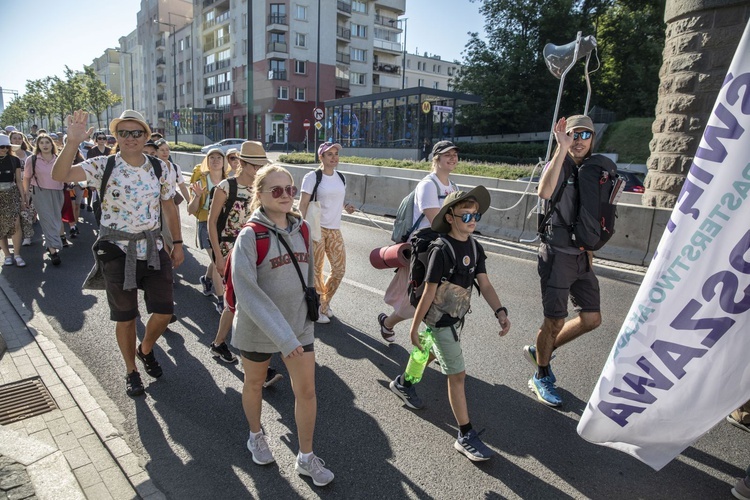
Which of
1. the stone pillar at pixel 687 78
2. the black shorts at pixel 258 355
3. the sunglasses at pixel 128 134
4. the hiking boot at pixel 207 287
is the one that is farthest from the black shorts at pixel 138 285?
the stone pillar at pixel 687 78

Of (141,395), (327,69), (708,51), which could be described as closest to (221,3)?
(327,69)

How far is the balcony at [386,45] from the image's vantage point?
67.4 meters

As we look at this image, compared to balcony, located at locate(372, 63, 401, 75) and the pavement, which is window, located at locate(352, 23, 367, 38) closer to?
balcony, located at locate(372, 63, 401, 75)

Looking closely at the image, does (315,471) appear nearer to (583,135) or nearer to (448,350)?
(448,350)

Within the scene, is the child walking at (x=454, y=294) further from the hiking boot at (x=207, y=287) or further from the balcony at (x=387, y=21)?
the balcony at (x=387, y=21)

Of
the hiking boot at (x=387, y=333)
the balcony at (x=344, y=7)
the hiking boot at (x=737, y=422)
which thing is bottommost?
the hiking boot at (x=737, y=422)

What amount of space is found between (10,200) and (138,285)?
5427 millimetres

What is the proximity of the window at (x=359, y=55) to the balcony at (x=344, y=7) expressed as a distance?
14.3ft

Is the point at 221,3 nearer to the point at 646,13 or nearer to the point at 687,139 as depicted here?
the point at 646,13

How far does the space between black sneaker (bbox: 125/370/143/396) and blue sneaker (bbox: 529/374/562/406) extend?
120 inches

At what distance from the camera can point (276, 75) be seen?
180ft

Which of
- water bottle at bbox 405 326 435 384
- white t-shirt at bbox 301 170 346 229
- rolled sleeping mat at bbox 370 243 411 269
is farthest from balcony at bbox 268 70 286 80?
water bottle at bbox 405 326 435 384

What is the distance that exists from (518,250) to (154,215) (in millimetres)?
6662

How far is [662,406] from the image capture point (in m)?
2.48
